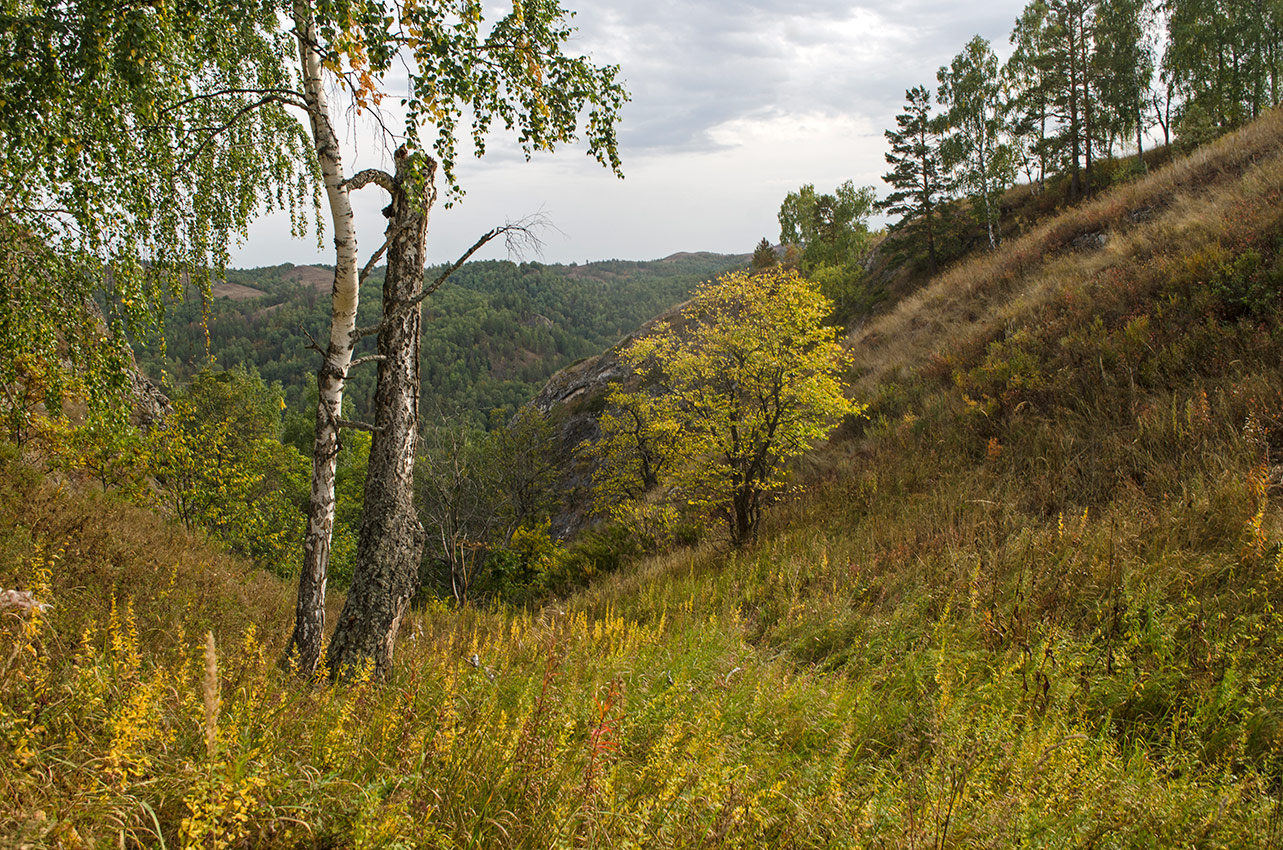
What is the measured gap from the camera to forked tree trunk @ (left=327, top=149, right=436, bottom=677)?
4879mm

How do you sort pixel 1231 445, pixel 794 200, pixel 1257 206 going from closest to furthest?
pixel 1231 445 < pixel 1257 206 < pixel 794 200

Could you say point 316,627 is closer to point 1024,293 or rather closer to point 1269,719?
point 1269,719

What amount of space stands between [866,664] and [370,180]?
561 cm

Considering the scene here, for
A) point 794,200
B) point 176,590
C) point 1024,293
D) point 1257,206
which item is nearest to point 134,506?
point 176,590

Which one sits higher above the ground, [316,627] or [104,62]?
[104,62]

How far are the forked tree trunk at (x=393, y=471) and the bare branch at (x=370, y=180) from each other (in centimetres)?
8

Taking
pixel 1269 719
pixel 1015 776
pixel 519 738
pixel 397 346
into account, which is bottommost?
pixel 1269 719

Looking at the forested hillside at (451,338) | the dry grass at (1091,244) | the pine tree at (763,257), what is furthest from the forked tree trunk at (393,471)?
the forested hillside at (451,338)

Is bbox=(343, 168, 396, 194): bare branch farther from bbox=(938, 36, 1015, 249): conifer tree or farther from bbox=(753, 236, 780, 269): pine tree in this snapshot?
bbox=(753, 236, 780, 269): pine tree

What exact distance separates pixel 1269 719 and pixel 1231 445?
447cm

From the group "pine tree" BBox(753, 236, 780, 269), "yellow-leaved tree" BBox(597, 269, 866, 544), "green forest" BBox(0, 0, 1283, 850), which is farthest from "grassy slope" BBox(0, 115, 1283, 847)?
"pine tree" BBox(753, 236, 780, 269)

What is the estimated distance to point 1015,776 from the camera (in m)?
2.48

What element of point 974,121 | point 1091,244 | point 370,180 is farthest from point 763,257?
point 370,180

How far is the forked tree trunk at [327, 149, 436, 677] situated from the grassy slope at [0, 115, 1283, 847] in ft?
1.64
